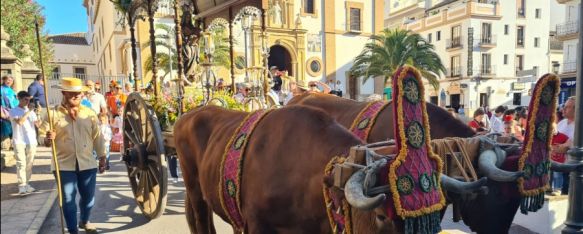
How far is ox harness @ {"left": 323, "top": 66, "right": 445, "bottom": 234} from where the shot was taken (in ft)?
5.71

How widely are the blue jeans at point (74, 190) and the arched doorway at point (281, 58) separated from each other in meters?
26.1

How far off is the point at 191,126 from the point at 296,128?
154 cm

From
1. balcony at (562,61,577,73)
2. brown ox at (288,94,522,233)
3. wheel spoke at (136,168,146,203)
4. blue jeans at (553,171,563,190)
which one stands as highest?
balcony at (562,61,577,73)

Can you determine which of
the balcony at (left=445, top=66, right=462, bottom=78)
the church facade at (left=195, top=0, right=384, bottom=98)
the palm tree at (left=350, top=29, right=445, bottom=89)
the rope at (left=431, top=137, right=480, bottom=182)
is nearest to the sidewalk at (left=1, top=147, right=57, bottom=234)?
the rope at (left=431, top=137, right=480, bottom=182)

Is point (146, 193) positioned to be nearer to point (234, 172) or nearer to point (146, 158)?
point (146, 158)

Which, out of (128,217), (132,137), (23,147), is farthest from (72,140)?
(23,147)

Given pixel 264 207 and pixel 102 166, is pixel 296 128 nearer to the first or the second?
pixel 264 207

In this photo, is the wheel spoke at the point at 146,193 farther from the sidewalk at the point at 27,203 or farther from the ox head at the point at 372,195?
the ox head at the point at 372,195

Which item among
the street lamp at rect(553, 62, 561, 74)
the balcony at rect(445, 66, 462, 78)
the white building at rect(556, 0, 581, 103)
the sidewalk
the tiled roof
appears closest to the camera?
the sidewalk

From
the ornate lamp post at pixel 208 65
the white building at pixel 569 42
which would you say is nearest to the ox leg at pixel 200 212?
the ornate lamp post at pixel 208 65

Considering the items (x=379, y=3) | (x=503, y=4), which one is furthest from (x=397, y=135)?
(x=503, y=4)

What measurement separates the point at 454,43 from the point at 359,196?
38.8 m

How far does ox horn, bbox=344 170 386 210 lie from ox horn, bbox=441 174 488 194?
1.54ft

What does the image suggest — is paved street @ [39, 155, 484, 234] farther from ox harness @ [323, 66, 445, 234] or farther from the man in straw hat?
ox harness @ [323, 66, 445, 234]
